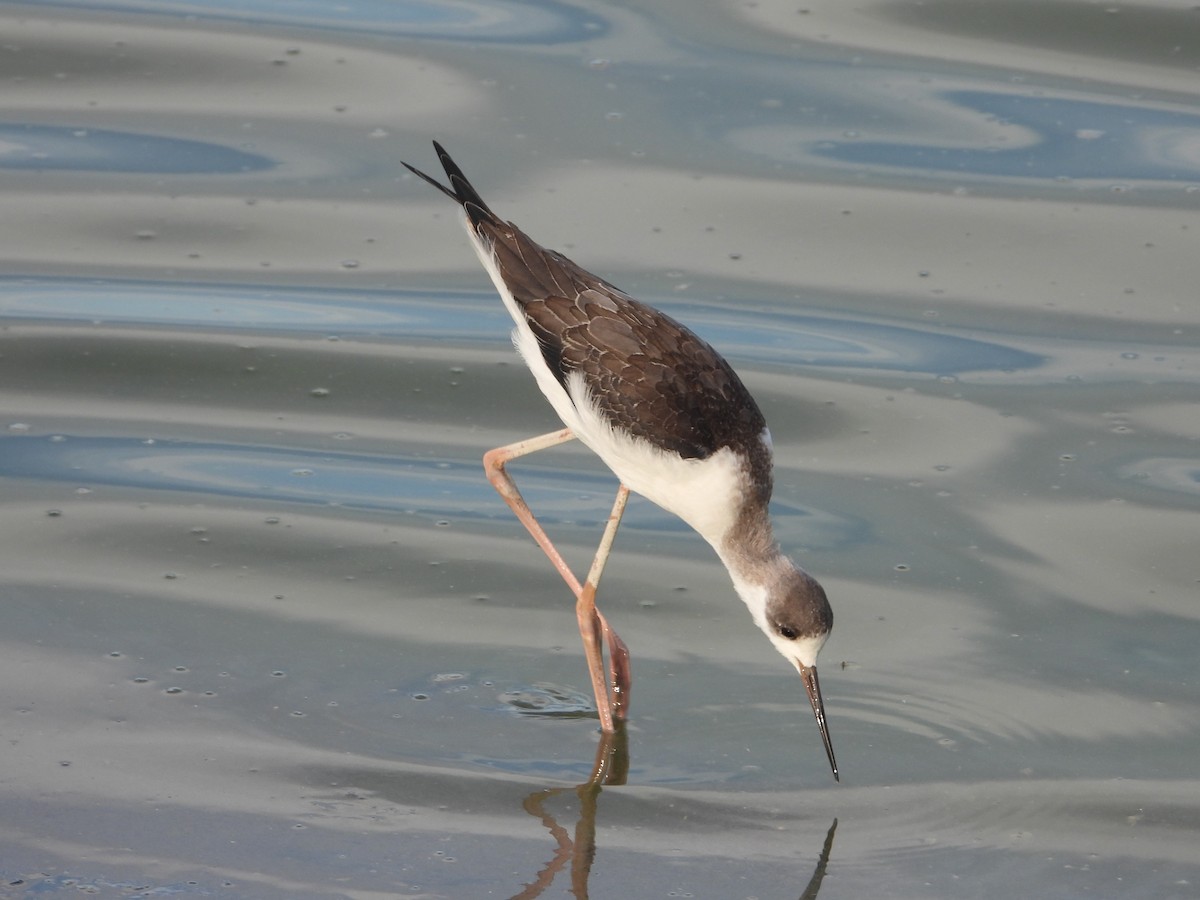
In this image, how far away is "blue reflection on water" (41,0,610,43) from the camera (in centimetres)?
1084

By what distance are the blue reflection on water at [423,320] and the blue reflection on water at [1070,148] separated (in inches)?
62.8

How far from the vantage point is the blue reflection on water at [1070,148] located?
9562 millimetres

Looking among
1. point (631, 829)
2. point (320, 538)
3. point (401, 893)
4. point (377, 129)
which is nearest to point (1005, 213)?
point (377, 129)

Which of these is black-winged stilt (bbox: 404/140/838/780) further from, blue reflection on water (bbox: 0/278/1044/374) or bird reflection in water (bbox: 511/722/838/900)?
blue reflection on water (bbox: 0/278/1044/374)

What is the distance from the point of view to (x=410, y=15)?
1108 centimetres

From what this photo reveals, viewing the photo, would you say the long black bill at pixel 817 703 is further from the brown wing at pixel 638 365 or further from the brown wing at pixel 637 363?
the brown wing at pixel 637 363

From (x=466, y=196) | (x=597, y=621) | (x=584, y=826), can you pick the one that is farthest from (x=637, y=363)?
(x=584, y=826)

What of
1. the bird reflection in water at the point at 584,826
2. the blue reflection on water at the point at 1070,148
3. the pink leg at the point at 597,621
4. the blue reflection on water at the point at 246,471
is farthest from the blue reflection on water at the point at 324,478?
the blue reflection on water at the point at 1070,148

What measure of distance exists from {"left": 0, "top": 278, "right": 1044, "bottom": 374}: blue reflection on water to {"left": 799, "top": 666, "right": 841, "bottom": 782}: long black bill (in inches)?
106

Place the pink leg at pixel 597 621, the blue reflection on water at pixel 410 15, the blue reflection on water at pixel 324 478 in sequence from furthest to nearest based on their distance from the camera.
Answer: the blue reflection on water at pixel 410 15
the blue reflection on water at pixel 324 478
the pink leg at pixel 597 621

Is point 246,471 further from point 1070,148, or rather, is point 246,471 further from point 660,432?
point 1070,148

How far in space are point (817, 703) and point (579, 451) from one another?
2.36 metres

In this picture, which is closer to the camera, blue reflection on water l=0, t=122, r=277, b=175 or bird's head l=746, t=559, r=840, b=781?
bird's head l=746, t=559, r=840, b=781

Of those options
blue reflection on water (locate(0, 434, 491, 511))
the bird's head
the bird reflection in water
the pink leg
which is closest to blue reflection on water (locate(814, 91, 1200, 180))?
blue reflection on water (locate(0, 434, 491, 511))
